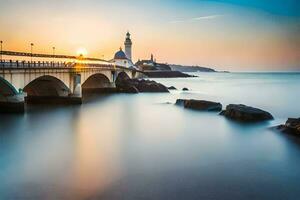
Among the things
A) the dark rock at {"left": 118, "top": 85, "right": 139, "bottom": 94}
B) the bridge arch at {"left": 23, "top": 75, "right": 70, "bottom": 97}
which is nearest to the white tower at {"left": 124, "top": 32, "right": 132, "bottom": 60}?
the dark rock at {"left": 118, "top": 85, "right": 139, "bottom": 94}

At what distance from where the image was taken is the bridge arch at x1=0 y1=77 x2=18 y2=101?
79.4ft

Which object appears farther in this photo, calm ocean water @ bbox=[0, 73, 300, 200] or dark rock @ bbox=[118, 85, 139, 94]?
dark rock @ bbox=[118, 85, 139, 94]

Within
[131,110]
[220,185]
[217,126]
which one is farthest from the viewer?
[131,110]

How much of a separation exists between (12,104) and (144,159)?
15.3 meters

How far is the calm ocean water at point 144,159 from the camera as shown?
1142 centimetres

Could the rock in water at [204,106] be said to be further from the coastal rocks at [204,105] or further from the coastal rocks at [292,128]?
the coastal rocks at [292,128]

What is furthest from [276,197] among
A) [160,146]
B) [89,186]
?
[160,146]

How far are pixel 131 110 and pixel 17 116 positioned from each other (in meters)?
12.6

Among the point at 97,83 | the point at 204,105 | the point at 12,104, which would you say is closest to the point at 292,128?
the point at 204,105

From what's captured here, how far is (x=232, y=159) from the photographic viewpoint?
1594 cm

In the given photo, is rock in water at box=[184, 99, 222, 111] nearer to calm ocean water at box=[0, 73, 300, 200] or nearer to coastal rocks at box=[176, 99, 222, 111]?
coastal rocks at box=[176, 99, 222, 111]

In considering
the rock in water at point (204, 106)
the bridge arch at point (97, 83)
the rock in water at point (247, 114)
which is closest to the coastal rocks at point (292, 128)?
the rock in water at point (247, 114)

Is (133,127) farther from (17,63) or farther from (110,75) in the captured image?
(110,75)

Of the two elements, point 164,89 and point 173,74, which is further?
point 173,74
